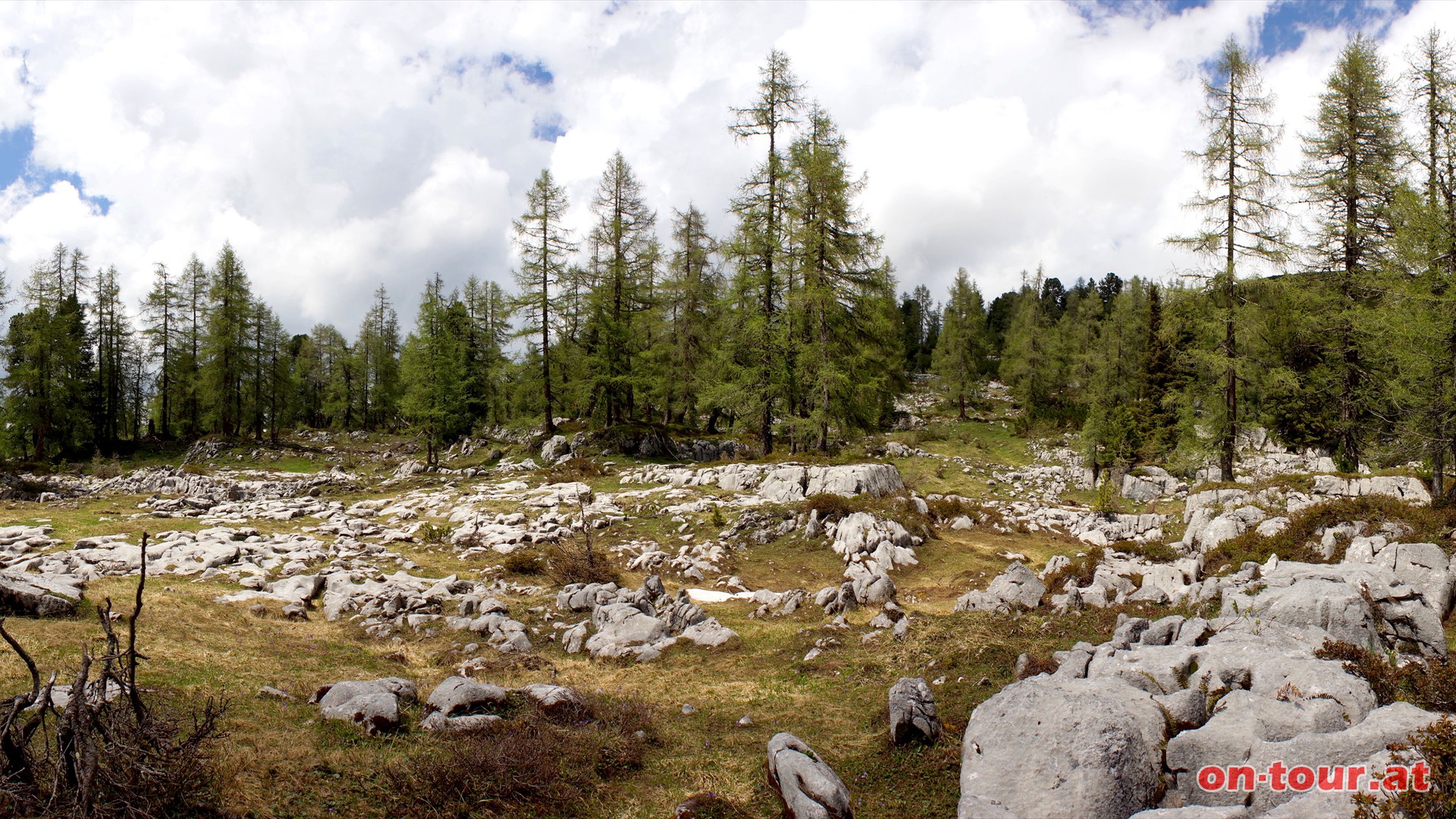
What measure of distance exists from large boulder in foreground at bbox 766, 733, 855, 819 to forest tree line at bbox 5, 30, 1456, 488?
58.3ft

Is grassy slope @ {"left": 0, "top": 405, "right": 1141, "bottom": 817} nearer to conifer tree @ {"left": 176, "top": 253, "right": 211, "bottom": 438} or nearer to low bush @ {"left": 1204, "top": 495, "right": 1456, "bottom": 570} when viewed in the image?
low bush @ {"left": 1204, "top": 495, "right": 1456, "bottom": 570}

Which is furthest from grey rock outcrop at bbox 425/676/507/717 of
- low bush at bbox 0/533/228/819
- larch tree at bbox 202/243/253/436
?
larch tree at bbox 202/243/253/436

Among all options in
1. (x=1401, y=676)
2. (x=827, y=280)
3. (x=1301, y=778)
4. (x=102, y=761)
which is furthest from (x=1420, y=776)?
(x=827, y=280)

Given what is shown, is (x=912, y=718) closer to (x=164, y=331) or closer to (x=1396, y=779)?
(x=1396, y=779)

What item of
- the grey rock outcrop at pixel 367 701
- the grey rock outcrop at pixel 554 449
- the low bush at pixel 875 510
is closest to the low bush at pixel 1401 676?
the grey rock outcrop at pixel 367 701

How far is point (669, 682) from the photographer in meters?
10.5

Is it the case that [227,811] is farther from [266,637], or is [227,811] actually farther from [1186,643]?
[1186,643]

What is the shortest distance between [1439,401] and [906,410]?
52753 mm

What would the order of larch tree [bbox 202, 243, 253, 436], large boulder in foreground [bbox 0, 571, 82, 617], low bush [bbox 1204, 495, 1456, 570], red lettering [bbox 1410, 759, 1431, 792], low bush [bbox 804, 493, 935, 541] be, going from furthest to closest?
larch tree [bbox 202, 243, 253, 436]
low bush [bbox 804, 493, 935, 541]
low bush [bbox 1204, 495, 1456, 570]
large boulder in foreground [bbox 0, 571, 82, 617]
red lettering [bbox 1410, 759, 1431, 792]

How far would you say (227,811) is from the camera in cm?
540

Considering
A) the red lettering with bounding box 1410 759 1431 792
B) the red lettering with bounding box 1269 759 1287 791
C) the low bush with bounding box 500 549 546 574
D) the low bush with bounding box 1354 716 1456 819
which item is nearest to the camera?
the low bush with bounding box 1354 716 1456 819

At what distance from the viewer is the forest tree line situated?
73.6 ft

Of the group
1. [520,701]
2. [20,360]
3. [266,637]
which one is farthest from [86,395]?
[520,701]

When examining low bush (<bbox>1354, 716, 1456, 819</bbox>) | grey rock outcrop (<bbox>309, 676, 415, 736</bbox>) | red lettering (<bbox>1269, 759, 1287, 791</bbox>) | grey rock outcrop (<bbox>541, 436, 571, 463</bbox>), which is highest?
grey rock outcrop (<bbox>541, 436, 571, 463</bbox>)
